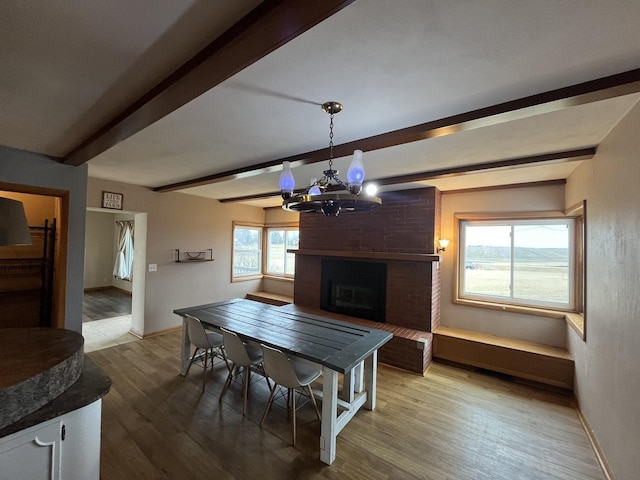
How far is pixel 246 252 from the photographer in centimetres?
619

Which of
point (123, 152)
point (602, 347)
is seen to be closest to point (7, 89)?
point (123, 152)

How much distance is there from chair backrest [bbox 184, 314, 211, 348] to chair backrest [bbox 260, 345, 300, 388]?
0.95 metres

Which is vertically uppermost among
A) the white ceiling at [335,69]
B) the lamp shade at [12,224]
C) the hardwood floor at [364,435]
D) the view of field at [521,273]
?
the white ceiling at [335,69]

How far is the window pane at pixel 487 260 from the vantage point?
3725mm

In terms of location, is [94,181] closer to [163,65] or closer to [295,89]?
[163,65]

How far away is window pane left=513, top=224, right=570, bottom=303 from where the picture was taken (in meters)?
3.35

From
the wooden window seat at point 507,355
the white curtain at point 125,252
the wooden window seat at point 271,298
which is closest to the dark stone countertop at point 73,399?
the wooden window seat at point 507,355

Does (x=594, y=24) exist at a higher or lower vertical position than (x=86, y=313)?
higher

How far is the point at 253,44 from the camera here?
1.02 metres

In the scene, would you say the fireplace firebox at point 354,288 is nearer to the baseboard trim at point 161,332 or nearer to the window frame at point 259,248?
the window frame at point 259,248

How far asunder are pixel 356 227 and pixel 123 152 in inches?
121

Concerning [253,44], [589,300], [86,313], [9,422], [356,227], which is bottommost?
[86,313]

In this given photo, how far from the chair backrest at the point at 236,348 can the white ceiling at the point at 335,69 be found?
5.65 feet

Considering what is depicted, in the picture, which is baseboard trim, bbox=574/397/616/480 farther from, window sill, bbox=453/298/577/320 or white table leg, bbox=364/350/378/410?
white table leg, bbox=364/350/378/410
